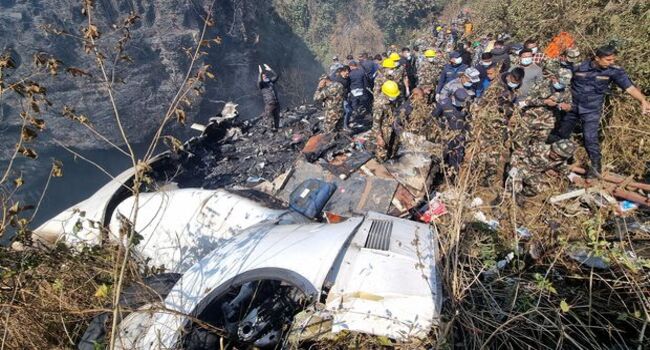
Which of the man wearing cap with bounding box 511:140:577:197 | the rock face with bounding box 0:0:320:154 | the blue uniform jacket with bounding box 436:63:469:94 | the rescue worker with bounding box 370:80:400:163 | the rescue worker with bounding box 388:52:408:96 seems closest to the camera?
the man wearing cap with bounding box 511:140:577:197

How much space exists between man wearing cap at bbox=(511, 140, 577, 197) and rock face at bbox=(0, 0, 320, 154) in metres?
8.79

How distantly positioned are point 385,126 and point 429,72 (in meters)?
2.62

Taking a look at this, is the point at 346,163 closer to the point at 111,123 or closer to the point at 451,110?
the point at 451,110

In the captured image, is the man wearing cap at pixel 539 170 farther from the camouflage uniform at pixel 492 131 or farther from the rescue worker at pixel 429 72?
the rescue worker at pixel 429 72

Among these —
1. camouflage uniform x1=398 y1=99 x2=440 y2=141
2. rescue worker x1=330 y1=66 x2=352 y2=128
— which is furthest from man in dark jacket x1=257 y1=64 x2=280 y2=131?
camouflage uniform x1=398 y1=99 x2=440 y2=141

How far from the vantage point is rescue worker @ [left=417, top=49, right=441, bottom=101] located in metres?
7.36

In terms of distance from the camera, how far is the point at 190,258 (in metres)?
3.68

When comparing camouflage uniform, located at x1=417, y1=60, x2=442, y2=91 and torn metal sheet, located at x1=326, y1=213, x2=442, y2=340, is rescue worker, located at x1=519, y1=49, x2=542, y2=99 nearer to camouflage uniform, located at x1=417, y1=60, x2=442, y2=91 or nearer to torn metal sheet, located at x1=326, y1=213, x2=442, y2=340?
camouflage uniform, located at x1=417, y1=60, x2=442, y2=91

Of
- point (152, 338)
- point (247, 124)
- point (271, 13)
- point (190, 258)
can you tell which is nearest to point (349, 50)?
point (271, 13)

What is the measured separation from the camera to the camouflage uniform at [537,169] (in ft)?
14.3

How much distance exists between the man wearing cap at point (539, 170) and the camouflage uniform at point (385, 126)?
182 cm

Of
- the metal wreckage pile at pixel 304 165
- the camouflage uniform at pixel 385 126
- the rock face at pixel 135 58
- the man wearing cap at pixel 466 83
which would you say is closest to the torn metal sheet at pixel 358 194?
the metal wreckage pile at pixel 304 165

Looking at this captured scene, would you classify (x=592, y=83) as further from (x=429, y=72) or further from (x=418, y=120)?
(x=429, y=72)

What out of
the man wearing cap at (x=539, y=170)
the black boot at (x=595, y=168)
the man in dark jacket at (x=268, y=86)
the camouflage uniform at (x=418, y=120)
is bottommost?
the black boot at (x=595, y=168)
